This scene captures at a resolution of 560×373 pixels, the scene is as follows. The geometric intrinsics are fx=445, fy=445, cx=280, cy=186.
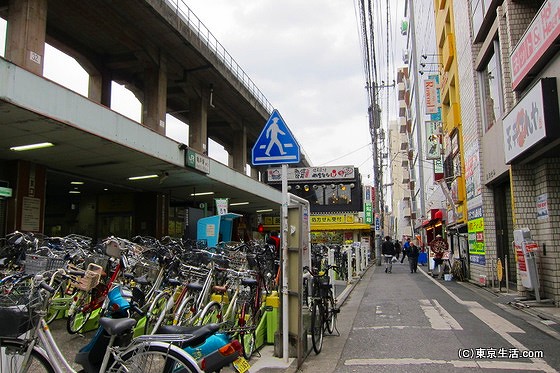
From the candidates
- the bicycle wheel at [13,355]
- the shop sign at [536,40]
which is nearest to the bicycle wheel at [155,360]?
the bicycle wheel at [13,355]

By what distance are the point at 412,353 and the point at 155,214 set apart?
14512 mm

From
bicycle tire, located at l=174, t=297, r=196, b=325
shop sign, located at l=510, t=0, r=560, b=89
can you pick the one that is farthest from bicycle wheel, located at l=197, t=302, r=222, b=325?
shop sign, located at l=510, t=0, r=560, b=89

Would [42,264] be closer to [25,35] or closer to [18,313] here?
[18,313]

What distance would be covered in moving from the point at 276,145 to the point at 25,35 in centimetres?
1054

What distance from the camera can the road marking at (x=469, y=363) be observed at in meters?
5.36

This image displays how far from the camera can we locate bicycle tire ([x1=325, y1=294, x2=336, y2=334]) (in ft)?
23.1

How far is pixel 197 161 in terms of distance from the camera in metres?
14.5

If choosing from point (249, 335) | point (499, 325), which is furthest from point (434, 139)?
point (249, 335)

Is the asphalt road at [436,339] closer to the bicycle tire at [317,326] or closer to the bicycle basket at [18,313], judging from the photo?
the bicycle tire at [317,326]

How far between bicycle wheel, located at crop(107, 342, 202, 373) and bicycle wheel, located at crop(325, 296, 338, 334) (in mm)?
4123

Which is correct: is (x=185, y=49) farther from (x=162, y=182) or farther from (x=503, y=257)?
(x=503, y=257)

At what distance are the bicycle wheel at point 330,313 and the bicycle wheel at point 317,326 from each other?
0.45 metres

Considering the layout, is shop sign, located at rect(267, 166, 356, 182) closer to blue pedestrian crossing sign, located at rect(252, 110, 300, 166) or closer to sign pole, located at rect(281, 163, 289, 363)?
blue pedestrian crossing sign, located at rect(252, 110, 300, 166)

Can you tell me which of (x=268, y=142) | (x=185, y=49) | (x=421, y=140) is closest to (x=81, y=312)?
(x=268, y=142)
